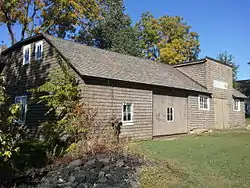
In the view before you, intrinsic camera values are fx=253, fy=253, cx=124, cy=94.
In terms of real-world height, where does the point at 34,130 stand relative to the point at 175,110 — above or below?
below

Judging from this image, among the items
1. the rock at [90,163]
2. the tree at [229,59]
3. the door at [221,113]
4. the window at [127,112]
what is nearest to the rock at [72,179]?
the rock at [90,163]

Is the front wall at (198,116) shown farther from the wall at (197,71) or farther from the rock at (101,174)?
the rock at (101,174)

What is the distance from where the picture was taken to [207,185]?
5582 mm

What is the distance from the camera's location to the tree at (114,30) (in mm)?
31125

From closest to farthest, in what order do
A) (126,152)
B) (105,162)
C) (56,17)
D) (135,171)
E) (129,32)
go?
(135,171), (105,162), (126,152), (56,17), (129,32)

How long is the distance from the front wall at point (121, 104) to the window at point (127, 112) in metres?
0.19

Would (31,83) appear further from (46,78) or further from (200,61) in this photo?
(200,61)

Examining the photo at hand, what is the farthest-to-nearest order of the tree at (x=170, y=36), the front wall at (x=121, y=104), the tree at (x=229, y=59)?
the tree at (x=229, y=59) → the tree at (x=170, y=36) → the front wall at (x=121, y=104)

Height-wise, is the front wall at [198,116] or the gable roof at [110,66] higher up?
the gable roof at [110,66]

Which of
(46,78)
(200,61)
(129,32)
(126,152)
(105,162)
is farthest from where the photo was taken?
(129,32)

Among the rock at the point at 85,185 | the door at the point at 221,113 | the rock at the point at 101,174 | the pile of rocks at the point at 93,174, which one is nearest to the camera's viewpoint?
the rock at the point at 85,185

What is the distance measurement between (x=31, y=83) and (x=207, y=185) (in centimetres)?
1155

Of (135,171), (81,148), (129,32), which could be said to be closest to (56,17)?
(129,32)

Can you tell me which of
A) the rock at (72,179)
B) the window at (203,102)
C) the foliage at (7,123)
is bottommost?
the rock at (72,179)
